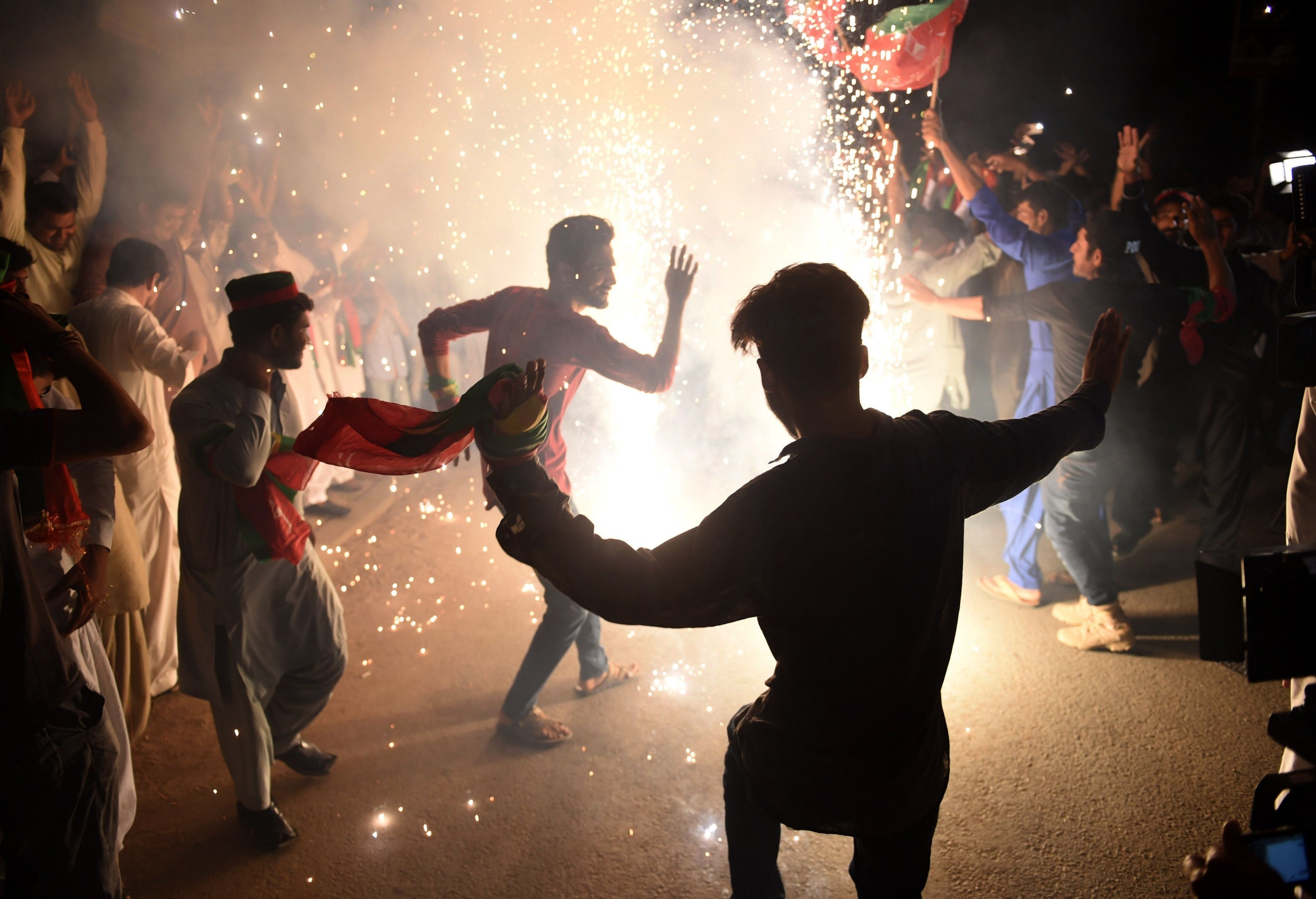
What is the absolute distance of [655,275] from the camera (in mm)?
5910

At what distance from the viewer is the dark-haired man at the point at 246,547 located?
2293 millimetres

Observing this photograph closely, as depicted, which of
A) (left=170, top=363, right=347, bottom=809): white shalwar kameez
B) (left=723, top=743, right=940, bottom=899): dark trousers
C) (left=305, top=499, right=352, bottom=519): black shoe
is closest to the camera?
(left=723, top=743, right=940, bottom=899): dark trousers

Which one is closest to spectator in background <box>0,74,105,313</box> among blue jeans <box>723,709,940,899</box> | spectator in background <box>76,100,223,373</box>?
spectator in background <box>76,100,223,373</box>

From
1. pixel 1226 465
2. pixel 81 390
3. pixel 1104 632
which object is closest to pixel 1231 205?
pixel 1226 465

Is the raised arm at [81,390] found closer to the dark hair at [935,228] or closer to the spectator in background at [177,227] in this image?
the spectator in background at [177,227]

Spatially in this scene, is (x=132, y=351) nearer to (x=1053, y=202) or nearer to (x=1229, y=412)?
(x=1053, y=202)

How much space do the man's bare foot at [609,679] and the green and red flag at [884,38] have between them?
4.33m

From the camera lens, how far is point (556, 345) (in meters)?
2.98

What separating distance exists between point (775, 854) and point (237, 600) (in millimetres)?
1949

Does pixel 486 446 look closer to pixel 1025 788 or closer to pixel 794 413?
pixel 794 413

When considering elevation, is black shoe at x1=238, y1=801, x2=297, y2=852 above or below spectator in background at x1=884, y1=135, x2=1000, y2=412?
below

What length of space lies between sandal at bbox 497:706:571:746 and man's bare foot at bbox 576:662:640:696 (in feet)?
1.01

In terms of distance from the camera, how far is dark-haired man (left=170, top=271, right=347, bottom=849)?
229 cm

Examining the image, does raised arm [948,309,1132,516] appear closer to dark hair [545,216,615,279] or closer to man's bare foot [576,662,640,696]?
dark hair [545,216,615,279]
